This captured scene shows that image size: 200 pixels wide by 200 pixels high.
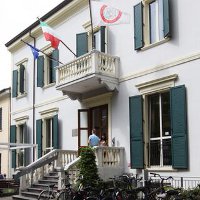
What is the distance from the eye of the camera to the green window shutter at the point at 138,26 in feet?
53.1

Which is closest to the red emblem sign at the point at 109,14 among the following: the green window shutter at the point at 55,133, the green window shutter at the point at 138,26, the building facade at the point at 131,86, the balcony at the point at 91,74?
the green window shutter at the point at 138,26

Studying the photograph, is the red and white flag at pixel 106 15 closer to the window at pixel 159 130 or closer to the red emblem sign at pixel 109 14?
the red emblem sign at pixel 109 14

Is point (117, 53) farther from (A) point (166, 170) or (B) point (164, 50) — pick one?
(A) point (166, 170)

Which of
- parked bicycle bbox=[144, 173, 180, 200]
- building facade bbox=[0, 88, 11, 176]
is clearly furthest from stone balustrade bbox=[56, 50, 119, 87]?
building facade bbox=[0, 88, 11, 176]

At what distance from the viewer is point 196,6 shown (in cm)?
1406

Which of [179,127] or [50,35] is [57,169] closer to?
[179,127]

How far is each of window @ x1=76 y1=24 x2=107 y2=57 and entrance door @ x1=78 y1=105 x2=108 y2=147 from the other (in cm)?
257

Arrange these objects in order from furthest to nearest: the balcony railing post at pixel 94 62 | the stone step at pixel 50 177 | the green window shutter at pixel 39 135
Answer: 1. the green window shutter at pixel 39 135
2. the stone step at pixel 50 177
3. the balcony railing post at pixel 94 62

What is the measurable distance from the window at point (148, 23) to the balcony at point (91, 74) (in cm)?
145

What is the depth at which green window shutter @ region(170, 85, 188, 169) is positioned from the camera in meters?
13.8

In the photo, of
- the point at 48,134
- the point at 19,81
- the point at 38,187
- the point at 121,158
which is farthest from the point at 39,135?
the point at 121,158

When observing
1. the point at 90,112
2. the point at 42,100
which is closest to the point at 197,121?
the point at 90,112

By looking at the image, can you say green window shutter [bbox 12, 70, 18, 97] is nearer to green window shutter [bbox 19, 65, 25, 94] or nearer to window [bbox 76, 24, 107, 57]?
green window shutter [bbox 19, 65, 25, 94]

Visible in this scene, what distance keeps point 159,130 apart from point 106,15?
4684mm
